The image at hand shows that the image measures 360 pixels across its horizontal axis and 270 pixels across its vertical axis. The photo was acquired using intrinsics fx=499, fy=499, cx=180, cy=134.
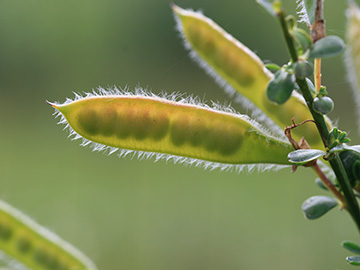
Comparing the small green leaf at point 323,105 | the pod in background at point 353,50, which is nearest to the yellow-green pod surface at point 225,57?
the pod in background at point 353,50

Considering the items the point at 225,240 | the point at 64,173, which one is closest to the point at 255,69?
the point at 225,240

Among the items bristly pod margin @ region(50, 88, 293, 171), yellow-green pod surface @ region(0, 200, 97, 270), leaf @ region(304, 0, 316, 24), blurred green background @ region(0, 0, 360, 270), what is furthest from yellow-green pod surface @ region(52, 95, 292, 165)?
blurred green background @ region(0, 0, 360, 270)

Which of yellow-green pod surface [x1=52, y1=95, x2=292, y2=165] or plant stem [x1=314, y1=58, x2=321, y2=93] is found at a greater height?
plant stem [x1=314, y1=58, x2=321, y2=93]

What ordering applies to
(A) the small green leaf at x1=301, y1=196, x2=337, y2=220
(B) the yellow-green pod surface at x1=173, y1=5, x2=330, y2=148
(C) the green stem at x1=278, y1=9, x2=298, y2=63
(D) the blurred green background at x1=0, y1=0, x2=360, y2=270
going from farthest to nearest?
(D) the blurred green background at x1=0, y1=0, x2=360, y2=270 < (B) the yellow-green pod surface at x1=173, y1=5, x2=330, y2=148 < (A) the small green leaf at x1=301, y1=196, x2=337, y2=220 < (C) the green stem at x1=278, y1=9, x2=298, y2=63

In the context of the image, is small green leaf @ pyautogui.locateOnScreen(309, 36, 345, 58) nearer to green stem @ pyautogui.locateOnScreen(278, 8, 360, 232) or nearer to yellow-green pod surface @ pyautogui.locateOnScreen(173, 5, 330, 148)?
green stem @ pyautogui.locateOnScreen(278, 8, 360, 232)

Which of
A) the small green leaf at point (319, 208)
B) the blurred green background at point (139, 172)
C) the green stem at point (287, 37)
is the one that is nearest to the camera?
the green stem at point (287, 37)

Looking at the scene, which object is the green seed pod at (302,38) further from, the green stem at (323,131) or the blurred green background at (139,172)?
the blurred green background at (139,172)
